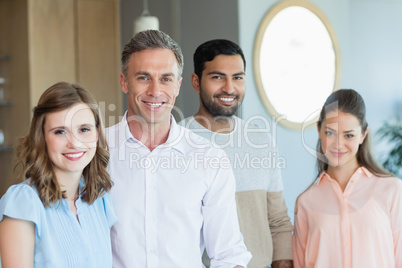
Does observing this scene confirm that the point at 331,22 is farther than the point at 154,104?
Yes

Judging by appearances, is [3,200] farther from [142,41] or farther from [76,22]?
[76,22]

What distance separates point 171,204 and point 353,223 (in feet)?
2.10

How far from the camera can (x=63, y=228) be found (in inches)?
57.7

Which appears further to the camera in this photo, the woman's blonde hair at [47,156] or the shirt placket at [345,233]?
the shirt placket at [345,233]

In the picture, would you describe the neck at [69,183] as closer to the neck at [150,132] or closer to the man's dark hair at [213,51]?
the neck at [150,132]

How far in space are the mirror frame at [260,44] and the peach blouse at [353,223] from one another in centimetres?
153

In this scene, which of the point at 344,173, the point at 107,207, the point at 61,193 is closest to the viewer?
the point at 61,193

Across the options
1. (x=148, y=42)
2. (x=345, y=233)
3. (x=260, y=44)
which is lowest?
(x=345, y=233)

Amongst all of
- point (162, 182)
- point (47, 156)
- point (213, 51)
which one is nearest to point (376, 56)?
point (213, 51)

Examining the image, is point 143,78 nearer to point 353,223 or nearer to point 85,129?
point 85,129

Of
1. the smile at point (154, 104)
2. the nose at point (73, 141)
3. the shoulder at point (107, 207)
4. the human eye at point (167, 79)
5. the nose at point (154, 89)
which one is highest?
the human eye at point (167, 79)

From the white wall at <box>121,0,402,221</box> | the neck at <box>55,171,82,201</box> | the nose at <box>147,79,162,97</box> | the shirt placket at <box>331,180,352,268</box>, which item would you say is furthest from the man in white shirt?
the white wall at <box>121,0,402,221</box>

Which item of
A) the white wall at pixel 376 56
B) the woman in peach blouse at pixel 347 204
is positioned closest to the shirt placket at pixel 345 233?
the woman in peach blouse at pixel 347 204

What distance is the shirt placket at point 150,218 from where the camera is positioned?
1587 millimetres
